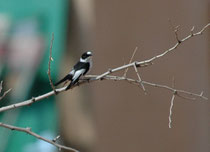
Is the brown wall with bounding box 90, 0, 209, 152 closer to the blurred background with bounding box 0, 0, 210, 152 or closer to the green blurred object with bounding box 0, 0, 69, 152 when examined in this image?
the blurred background with bounding box 0, 0, 210, 152

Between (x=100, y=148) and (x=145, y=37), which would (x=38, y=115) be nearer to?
(x=100, y=148)

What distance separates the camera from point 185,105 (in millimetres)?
7879

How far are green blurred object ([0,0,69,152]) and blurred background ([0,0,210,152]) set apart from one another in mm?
10

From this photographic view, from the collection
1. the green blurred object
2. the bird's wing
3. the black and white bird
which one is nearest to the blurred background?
the green blurred object

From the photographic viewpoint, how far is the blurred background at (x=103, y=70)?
21.3ft

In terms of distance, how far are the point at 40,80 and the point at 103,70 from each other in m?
0.82

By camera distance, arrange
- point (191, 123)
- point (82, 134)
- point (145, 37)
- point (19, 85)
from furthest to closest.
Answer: point (191, 123) → point (145, 37) → point (82, 134) → point (19, 85)

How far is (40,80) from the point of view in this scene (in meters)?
6.48

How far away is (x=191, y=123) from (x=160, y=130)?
0.48 metres

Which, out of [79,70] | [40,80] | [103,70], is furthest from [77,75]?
[103,70]

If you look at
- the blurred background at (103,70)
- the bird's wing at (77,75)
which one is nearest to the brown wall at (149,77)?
the blurred background at (103,70)

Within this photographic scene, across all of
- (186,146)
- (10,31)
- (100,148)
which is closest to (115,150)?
(100,148)

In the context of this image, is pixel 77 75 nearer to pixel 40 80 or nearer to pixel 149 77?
pixel 40 80

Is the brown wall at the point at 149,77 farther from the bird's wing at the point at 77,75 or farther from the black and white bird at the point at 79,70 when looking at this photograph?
the bird's wing at the point at 77,75
